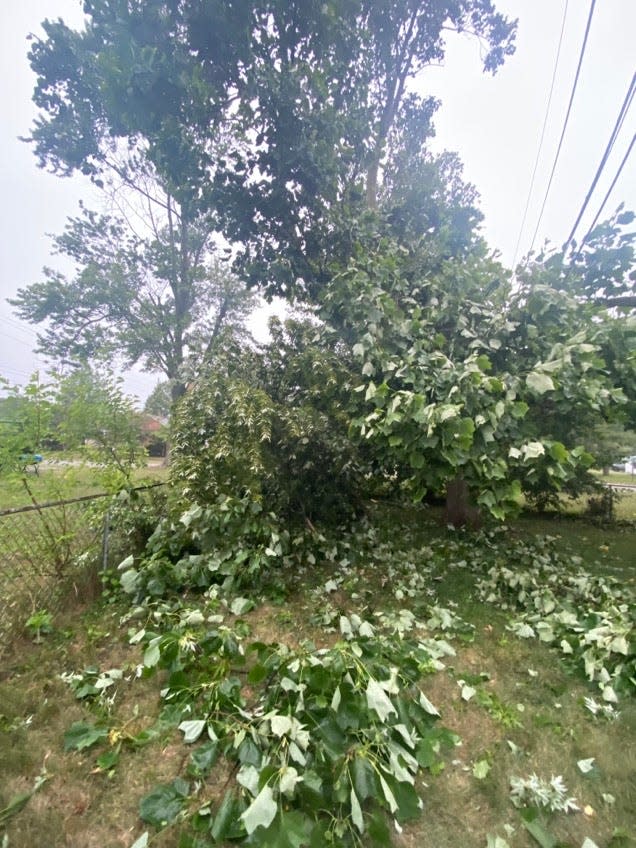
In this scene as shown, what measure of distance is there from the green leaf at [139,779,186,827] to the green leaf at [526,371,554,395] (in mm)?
2758

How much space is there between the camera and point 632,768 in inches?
58.6

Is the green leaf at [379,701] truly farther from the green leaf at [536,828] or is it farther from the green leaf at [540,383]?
the green leaf at [540,383]

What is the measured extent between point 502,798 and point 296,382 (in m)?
3.36

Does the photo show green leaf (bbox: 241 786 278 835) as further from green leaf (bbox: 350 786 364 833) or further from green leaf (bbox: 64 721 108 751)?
green leaf (bbox: 64 721 108 751)

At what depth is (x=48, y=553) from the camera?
8.68 feet

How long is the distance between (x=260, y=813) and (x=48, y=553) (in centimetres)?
242

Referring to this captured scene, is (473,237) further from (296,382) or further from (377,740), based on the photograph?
(377,740)

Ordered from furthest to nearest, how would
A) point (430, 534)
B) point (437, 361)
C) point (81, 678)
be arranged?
point (430, 534), point (437, 361), point (81, 678)

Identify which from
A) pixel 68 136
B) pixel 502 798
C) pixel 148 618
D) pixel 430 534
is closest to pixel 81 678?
pixel 148 618

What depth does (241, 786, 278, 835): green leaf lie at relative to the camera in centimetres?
105

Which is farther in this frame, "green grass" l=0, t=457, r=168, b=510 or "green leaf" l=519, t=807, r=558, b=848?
"green grass" l=0, t=457, r=168, b=510

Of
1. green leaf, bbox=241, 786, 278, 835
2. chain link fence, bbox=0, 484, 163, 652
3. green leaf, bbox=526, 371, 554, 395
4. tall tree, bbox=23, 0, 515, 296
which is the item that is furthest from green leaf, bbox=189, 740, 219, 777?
tall tree, bbox=23, 0, 515, 296

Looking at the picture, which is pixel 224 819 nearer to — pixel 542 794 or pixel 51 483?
pixel 542 794

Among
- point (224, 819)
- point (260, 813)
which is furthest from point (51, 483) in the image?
point (260, 813)
